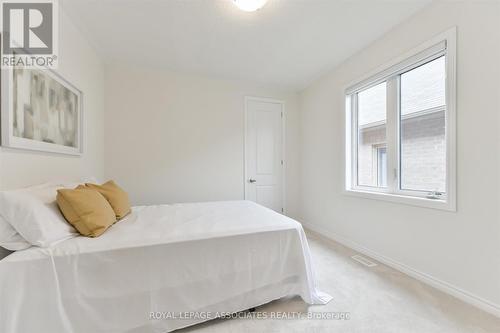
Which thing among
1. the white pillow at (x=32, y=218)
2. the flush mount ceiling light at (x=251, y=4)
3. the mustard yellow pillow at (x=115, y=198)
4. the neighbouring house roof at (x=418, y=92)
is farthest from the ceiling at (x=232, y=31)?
the white pillow at (x=32, y=218)

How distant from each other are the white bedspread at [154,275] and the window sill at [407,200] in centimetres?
129

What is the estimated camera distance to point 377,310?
1589mm

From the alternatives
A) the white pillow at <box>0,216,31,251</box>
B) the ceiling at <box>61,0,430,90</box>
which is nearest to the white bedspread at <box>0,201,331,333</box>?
the white pillow at <box>0,216,31,251</box>

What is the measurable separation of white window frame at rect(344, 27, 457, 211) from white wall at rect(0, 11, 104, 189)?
3367mm

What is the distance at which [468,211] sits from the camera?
1.69 m

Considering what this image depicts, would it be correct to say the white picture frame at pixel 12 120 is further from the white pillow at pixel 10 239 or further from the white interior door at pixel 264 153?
the white interior door at pixel 264 153

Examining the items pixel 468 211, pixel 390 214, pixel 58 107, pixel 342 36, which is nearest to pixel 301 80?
pixel 342 36

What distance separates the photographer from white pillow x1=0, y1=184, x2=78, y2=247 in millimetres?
1176

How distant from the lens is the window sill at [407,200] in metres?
1.81

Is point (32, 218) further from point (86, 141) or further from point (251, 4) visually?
point (251, 4)

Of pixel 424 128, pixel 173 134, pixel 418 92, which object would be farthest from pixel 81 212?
pixel 418 92

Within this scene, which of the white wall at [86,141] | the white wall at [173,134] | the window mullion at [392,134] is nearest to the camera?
the white wall at [86,141]

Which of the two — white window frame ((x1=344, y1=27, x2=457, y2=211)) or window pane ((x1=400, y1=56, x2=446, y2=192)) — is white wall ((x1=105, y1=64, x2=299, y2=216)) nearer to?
white window frame ((x1=344, y1=27, x2=457, y2=211))

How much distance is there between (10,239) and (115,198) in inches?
28.1
